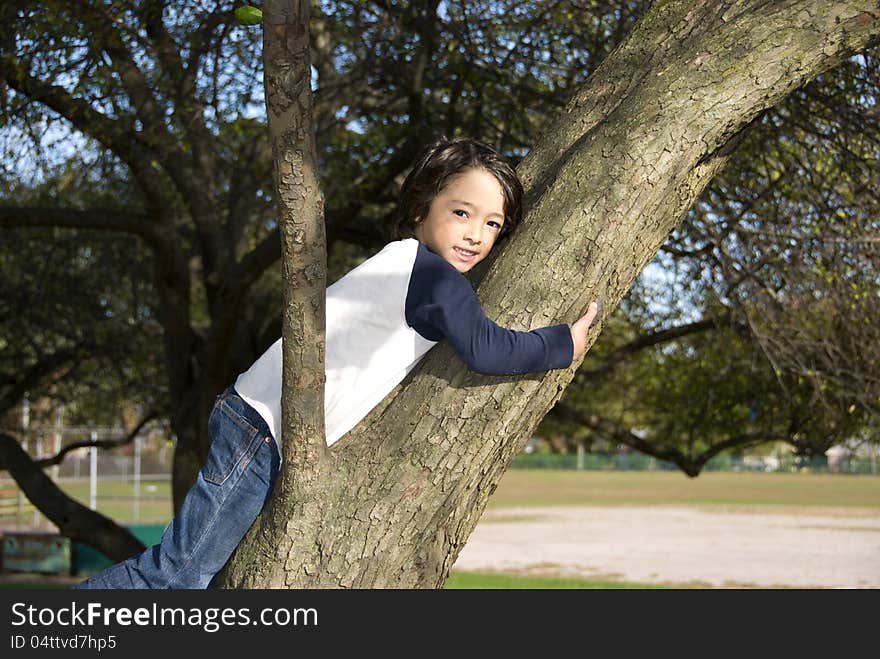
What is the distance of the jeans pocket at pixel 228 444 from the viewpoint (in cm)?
245

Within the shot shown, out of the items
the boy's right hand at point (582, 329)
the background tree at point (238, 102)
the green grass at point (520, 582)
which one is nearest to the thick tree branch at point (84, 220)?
the background tree at point (238, 102)

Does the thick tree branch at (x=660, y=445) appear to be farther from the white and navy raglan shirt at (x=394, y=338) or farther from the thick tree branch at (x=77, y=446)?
the white and navy raglan shirt at (x=394, y=338)

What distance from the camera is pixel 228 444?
2.50 meters

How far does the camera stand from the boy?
2328 mm

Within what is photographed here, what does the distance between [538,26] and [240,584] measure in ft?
19.5

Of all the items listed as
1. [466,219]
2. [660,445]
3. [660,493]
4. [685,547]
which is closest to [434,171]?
[466,219]

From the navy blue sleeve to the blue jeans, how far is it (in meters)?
0.50

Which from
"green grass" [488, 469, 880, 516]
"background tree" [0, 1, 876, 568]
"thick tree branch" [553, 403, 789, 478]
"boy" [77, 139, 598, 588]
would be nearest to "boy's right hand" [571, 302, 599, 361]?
"boy" [77, 139, 598, 588]

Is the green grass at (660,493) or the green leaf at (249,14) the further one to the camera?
the green grass at (660,493)

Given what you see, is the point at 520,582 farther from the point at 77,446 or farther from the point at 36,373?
the point at 36,373

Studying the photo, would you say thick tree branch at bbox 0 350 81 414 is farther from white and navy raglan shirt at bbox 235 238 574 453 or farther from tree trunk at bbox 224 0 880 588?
tree trunk at bbox 224 0 880 588

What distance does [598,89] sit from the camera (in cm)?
274

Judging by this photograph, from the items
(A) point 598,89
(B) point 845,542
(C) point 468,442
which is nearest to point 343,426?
(C) point 468,442
